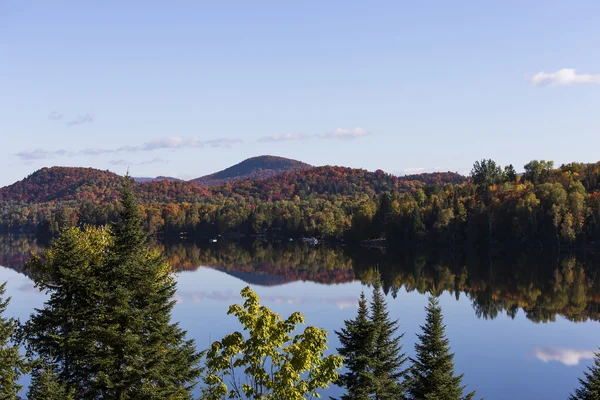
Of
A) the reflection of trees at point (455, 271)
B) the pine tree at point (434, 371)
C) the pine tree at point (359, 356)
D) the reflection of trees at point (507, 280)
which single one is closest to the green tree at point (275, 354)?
the pine tree at point (359, 356)

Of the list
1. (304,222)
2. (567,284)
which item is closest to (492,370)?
(567,284)

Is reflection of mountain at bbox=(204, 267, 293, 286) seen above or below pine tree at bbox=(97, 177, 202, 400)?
below

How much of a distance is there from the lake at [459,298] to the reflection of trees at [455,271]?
165 mm

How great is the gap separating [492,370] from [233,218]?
163 meters

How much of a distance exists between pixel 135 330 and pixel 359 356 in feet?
26.0

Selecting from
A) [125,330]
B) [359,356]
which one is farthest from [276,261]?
[125,330]

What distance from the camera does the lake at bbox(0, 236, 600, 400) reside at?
42.3m

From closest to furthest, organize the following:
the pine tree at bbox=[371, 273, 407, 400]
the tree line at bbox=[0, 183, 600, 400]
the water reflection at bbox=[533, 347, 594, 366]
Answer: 1. the tree line at bbox=[0, 183, 600, 400]
2. the pine tree at bbox=[371, 273, 407, 400]
3. the water reflection at bbox=[533, 347, 594, 366]

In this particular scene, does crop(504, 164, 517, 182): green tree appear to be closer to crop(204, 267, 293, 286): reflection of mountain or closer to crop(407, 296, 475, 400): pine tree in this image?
crop(204, 267, 293, 286): reflection of mountain

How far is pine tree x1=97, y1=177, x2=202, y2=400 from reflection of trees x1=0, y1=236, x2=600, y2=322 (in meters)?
41.7

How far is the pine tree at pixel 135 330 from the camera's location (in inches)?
834

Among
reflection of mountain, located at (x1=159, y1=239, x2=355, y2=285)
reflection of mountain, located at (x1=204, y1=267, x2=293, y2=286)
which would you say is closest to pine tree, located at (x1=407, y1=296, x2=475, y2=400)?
reflection of mountain, located at (x1=159, y1=239, x2=355, y2=285)

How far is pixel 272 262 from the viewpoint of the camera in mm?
112000

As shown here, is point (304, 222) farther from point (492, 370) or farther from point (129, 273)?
point (129, 273)
